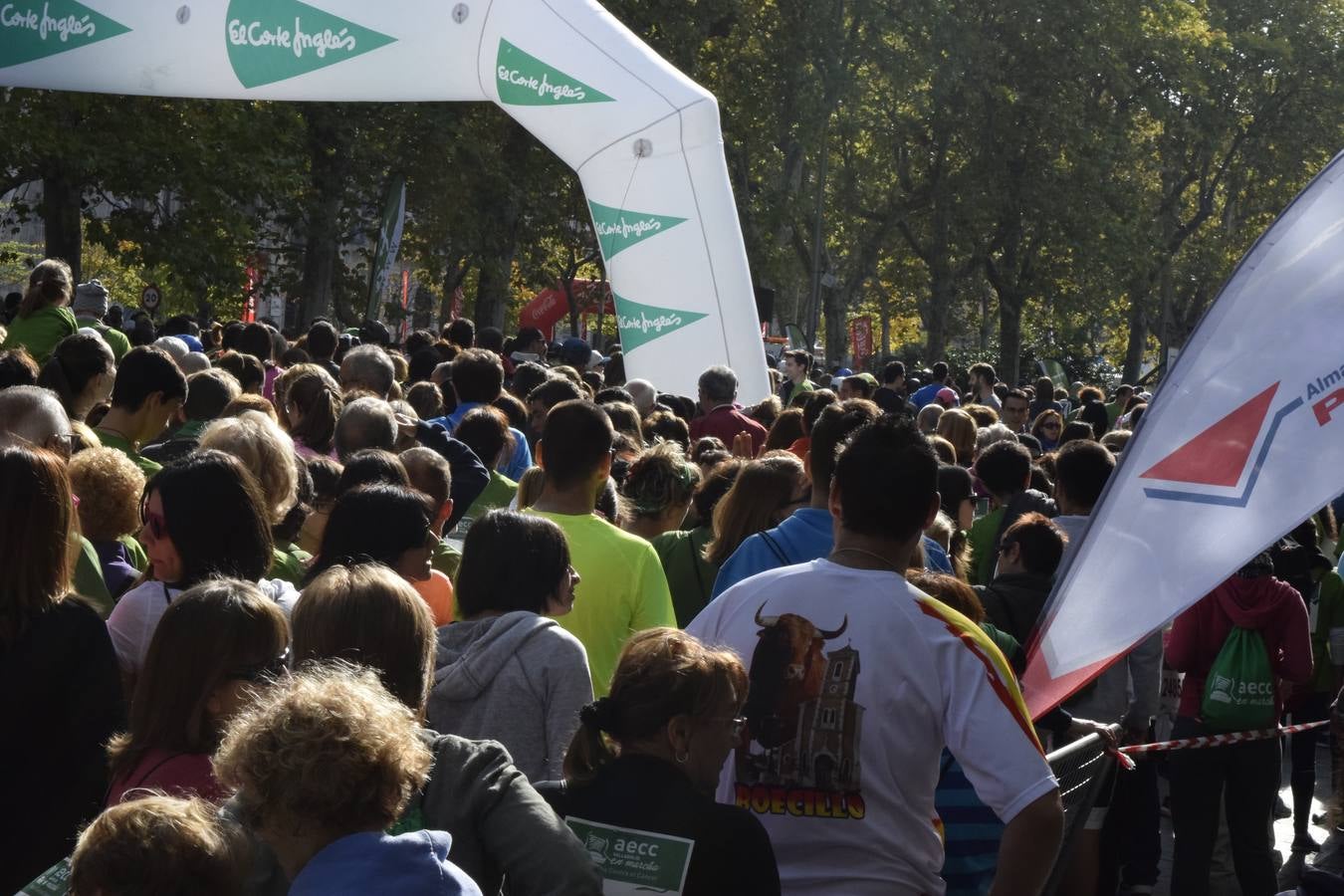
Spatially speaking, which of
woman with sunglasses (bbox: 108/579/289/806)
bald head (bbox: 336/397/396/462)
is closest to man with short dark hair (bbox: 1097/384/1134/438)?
bald head (bbox: 336/397/396/462)

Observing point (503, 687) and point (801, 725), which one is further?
point (503, 687)

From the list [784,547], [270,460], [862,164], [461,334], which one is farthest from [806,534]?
[862,164]

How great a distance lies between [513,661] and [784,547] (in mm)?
1146

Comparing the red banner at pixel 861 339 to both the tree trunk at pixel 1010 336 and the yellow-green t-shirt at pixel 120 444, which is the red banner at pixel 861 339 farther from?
the yellow-green t-shirt at pixel 120 444

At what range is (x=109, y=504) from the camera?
4715 mm

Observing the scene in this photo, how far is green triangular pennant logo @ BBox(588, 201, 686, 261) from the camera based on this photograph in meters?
11.2

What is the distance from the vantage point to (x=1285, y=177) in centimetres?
5159

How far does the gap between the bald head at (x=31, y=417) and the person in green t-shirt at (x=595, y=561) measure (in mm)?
1501

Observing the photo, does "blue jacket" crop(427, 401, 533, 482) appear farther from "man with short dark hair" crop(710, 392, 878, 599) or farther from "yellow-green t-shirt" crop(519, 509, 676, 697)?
"man with short dark hair" crop(710, 392, 878, 599)

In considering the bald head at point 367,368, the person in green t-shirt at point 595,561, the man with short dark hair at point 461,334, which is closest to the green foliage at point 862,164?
the man with short dark hair at point 461,334

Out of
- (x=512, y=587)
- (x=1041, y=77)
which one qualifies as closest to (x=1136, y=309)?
(x=1041, y=77)

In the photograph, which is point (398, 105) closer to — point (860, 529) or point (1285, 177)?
point (860, 529)

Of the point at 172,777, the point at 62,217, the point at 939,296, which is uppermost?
the point at 939,296

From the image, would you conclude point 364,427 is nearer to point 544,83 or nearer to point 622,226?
point 622,226
